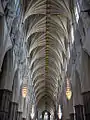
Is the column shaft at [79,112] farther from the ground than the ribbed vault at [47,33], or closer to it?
closer to it

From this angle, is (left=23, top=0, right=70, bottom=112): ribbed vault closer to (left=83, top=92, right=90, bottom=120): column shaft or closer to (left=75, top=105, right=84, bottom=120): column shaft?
(left=75, top=105, right=84, bottom=120): column shaft

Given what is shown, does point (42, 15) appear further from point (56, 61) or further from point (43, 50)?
point (56, 61)

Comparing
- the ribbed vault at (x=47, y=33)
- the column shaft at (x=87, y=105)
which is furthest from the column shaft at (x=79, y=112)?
the ribbed vault at (x=47, y=33)

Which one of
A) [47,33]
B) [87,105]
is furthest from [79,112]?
[47,33]

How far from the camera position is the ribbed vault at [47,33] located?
22.2 meters

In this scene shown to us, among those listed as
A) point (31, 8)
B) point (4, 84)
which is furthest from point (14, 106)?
point (31, 8)

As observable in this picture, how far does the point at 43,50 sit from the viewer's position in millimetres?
32219

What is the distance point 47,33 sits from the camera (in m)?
28.2

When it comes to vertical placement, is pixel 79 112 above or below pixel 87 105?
below

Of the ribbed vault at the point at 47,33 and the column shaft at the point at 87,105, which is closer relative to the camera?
the column shaft at the point at 87,105

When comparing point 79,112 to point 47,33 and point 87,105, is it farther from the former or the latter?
point 47,33

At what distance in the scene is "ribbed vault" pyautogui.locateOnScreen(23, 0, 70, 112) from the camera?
874 inches

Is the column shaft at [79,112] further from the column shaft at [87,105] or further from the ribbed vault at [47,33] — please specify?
the ribbed vault at [47,33]

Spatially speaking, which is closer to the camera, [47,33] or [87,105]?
[87,105]
